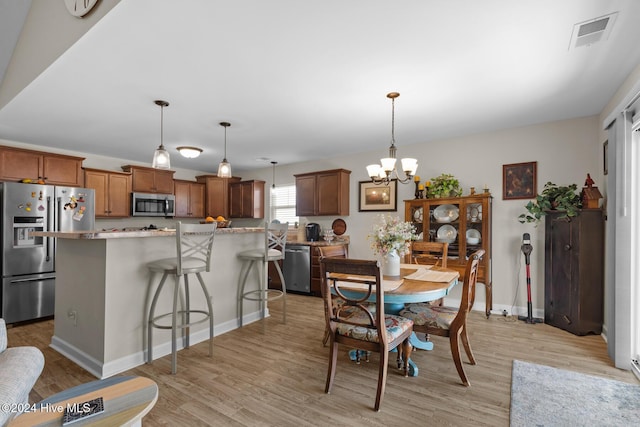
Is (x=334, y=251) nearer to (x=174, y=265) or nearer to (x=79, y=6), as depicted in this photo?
(x=174, y=265)

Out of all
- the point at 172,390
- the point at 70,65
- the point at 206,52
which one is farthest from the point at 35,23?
the point at 172,390

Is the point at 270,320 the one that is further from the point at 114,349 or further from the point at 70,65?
the point at 70,65

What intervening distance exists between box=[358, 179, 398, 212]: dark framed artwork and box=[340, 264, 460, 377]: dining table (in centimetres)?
223

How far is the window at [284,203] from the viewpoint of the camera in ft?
21.8

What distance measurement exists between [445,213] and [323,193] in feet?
7.18

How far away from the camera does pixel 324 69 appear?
260cm

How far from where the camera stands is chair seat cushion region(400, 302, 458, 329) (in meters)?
2.46

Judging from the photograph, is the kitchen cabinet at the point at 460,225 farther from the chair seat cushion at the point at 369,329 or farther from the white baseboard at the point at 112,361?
the white baseboard at the point at 112,361

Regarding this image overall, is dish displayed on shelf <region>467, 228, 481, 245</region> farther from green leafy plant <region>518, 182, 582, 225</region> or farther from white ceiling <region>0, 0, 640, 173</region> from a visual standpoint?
white ceiling <region>0, 0, 640, 173</region>

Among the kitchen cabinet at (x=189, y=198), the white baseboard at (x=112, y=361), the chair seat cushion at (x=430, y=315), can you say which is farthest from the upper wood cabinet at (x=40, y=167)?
the chair seat cushion at (x=430, y=315)

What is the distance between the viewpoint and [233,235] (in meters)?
3.79

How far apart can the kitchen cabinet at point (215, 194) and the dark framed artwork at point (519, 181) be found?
5.33 metres

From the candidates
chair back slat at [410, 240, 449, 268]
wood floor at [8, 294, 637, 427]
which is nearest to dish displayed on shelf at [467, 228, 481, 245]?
chair back slat at [410, 240, 449, 268]

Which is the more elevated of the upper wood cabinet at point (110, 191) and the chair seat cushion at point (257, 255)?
the upper wood cabinet at point (110, 191)
